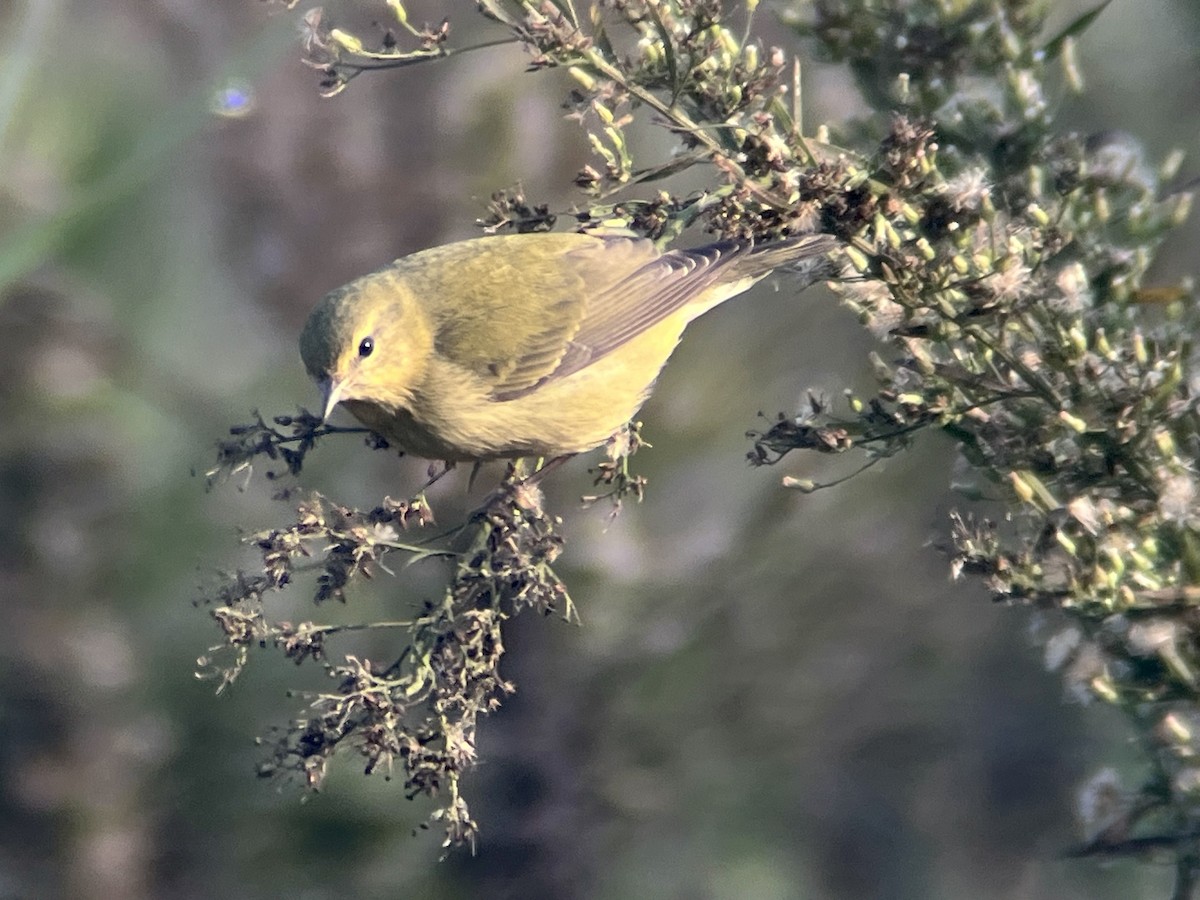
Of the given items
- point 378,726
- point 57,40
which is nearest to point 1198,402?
point 378,726

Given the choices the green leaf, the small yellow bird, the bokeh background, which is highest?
the green leaf

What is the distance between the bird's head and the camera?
3395 millimetres

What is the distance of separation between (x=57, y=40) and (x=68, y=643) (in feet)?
8.15

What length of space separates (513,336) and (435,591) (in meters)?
1.05

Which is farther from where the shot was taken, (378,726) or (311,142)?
(311,142)

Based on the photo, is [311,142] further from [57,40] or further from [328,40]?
[328,40]

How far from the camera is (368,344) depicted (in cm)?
350

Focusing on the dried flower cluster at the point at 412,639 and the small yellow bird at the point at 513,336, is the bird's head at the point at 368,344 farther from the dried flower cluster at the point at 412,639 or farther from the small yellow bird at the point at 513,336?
the dried flower cluster at the point at 412,639

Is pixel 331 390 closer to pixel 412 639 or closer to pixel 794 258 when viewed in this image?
pixel 412 639

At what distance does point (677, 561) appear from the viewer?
4.75 meters

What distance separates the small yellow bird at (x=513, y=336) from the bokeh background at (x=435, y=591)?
2.15ft

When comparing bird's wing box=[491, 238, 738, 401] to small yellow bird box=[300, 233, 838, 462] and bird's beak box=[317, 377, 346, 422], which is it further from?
bird's beak box=[317, 377, 346, 422]

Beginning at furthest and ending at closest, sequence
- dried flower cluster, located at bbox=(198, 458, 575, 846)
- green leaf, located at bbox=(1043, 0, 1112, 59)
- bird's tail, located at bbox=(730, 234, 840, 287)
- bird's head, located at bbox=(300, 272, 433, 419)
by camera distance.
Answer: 1. bird's head, located at bbox=(300, 272, 433, 419)
2. dried flower cluster, located at bbox=(198, 458, 575, 846)
3. bird's tail, located at bbox=(730, 234, 840, 287)
4. green leaf, located at bbox=(1043, 0, 1112, 59)

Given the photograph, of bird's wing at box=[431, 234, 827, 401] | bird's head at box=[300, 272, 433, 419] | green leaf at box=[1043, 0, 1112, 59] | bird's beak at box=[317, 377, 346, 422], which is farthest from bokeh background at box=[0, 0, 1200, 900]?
green leaf at box=[1043, 0, 1112, 59]
